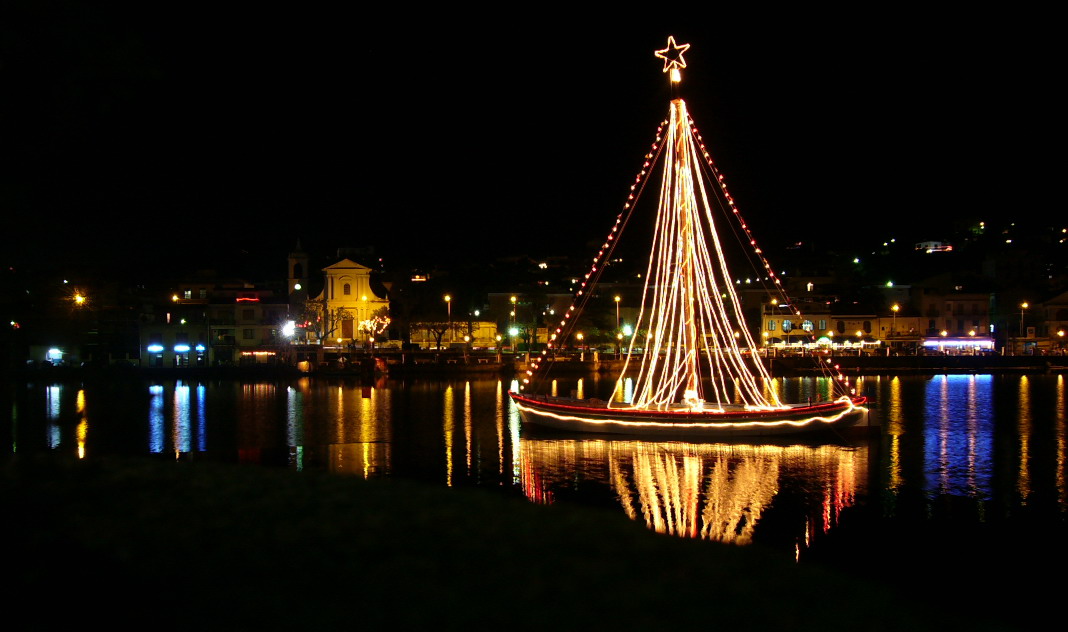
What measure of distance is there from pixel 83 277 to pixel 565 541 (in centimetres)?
5261

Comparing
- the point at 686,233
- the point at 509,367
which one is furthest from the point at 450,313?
the point at 686,233

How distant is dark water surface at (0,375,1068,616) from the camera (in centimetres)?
→ 1139

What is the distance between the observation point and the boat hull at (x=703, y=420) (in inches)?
794

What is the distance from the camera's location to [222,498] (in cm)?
996

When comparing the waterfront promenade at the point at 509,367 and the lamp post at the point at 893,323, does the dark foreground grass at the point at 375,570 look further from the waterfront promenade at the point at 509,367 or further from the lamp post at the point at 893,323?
the lamp post at the point at 893,323

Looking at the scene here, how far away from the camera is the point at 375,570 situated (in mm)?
7359

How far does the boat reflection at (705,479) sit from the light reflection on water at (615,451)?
1.8 inches

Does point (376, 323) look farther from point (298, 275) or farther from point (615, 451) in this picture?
point (615, 451)

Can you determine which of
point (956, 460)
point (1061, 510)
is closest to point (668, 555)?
point (1061, 510)

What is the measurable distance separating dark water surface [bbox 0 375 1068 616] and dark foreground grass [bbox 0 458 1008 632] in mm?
3398

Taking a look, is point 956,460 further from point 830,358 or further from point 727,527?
point 830,358

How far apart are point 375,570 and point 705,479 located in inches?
381

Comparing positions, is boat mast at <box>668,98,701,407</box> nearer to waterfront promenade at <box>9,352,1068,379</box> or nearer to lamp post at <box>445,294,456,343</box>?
waterfront promenade at <box>9,352,1068,379</box>

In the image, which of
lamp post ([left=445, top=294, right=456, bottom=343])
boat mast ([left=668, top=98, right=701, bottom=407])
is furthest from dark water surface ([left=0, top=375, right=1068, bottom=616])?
lamp post ([left=445, top=294, right=456, bottom=343])
